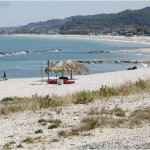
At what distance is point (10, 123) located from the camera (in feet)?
33.6

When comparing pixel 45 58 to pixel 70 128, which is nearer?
pixel 70 128

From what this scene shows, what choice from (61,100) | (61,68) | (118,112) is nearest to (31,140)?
(118,112)

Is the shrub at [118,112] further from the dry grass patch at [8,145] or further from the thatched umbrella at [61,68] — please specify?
the thatched umbrella at [61,68]

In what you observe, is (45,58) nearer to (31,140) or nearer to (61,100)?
(61,100)

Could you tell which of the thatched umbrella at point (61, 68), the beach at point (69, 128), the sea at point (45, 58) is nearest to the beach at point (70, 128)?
the beach at point (69, 128)

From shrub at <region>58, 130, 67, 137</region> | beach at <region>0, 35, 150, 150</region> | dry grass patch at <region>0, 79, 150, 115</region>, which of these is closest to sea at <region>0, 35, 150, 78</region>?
dry grass patch at <region>0, 79, 150, 115</region>

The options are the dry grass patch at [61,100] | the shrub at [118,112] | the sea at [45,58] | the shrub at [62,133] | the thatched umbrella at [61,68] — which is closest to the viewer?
the shrub at [62,133]

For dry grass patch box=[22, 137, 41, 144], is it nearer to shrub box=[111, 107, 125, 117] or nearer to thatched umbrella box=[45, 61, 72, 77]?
shrub box=[111, 107, 125, 117]

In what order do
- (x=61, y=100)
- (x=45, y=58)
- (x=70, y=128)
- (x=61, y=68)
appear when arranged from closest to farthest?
1. (x=70, y=128)
2. (x=61, y=100)
3. (x=61, y=68)
4. (x=45, y=58)

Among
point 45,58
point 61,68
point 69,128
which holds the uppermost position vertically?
point 69,128

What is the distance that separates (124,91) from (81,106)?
2513 millimetres

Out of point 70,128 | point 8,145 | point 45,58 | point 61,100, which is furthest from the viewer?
point 45,58

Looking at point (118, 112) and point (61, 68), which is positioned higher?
point (118, 112)

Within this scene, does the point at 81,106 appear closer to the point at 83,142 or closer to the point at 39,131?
the point at 39,131
